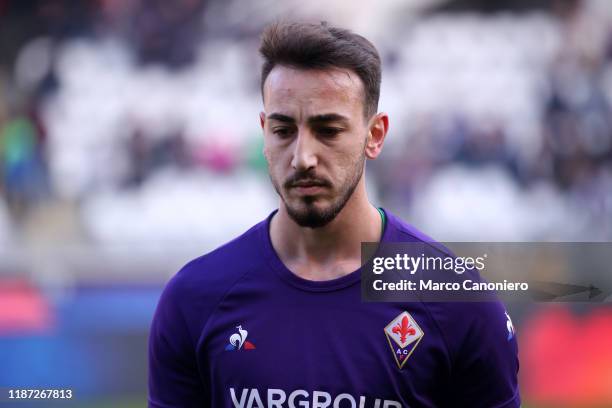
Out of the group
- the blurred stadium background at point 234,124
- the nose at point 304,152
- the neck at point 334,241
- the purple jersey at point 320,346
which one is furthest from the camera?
the blurred stadium background at point 234,124

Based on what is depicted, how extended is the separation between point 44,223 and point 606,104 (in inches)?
264

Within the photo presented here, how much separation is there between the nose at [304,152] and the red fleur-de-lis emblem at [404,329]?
616 mm

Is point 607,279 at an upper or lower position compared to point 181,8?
lower

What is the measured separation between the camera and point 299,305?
313cm

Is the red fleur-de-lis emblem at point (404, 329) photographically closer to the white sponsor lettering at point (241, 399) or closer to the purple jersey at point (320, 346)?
the purple jersey at point (320, 346)

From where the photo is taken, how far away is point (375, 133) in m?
3.25

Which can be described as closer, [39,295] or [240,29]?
[39,295]

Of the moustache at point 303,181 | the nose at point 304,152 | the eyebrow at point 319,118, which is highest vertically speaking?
the eyebrow at point 319,118

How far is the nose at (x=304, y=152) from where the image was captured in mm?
2914

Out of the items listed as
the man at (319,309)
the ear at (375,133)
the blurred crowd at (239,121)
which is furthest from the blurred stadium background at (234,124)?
the ear at (375,133)

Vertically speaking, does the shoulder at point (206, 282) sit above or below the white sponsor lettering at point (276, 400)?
above

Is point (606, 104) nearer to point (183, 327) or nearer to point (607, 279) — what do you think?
point (607, 279)

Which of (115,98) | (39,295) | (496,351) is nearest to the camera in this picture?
(496,351)

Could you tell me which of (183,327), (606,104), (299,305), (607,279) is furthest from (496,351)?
(606,104)
